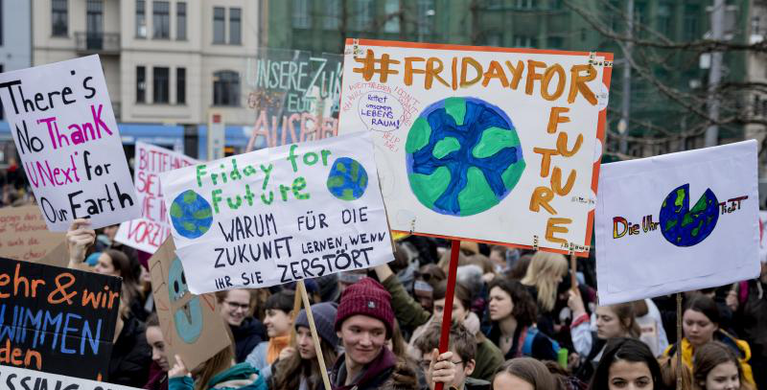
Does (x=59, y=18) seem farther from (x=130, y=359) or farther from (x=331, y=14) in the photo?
(x=130, y=359)

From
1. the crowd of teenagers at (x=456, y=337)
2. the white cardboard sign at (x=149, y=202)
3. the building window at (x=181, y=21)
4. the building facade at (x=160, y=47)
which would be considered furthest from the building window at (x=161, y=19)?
the white cardboard sign at (x=149, y=202)

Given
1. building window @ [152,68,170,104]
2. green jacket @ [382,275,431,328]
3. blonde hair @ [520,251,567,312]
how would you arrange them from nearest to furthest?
green jacket @ [382,275,431,328] < blonde hair @ [520,251,567,312] < building window @ [152,68,170,104]

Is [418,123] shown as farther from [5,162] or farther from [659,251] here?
[5,162]

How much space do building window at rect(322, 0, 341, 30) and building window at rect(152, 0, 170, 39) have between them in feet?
52.0

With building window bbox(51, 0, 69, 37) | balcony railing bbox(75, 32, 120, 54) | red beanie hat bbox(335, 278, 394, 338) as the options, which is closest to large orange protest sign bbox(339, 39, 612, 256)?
red beanie hat bbox(335, 278, 394, 338)

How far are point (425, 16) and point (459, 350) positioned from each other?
23.7 meters

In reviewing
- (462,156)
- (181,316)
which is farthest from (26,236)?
(462,156)

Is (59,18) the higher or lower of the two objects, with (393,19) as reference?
higher

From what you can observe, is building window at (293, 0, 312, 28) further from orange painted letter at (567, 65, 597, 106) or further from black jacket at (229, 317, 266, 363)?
orange painted letter at (567, 65, 597, 106)

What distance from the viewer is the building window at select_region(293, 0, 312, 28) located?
99.0 ft

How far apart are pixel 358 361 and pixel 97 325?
123 centimetres

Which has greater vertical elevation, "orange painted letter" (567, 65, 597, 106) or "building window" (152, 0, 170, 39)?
"building window" (152, 0, 170, 39)

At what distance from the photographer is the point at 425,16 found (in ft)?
92.4

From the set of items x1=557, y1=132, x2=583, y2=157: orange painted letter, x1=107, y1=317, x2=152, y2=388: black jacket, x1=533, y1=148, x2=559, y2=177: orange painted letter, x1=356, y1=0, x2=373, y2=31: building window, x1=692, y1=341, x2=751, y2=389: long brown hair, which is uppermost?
x1=356, y1=0, x2=373, y2=31: building window
